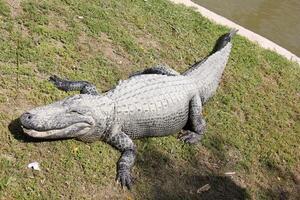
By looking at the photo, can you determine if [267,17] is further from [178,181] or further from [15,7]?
[178,181]

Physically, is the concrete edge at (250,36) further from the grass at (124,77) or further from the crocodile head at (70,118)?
the crocodile head at (70,118)

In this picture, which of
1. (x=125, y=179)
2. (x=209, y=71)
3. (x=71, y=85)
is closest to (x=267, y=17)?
(x=209, y=71)

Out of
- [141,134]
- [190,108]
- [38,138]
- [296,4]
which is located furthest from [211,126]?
[296,4]

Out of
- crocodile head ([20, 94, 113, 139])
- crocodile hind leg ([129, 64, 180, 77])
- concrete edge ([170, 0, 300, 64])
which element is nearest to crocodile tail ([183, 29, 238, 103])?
crocodile hind leg ([129, 64, 180, 77])

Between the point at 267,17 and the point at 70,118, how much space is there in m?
6.02

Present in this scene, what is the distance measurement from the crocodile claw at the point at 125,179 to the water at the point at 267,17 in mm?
5252

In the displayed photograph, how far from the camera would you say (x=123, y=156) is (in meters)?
5.37

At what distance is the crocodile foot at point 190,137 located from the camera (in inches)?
235

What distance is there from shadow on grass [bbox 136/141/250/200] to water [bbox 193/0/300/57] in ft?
14.6

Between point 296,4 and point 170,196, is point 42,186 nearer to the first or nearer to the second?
point 170,196

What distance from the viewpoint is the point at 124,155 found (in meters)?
5.38

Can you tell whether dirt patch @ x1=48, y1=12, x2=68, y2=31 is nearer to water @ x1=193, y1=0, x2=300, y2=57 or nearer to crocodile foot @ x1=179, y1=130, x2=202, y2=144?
crocodile foot @ x1=179, y1=130, x2=202, y2=144

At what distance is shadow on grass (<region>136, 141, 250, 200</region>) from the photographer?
17.4 feet

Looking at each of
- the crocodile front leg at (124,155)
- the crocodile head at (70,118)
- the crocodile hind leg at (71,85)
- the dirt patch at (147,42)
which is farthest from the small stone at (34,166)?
the dirt patch at (147,42)
